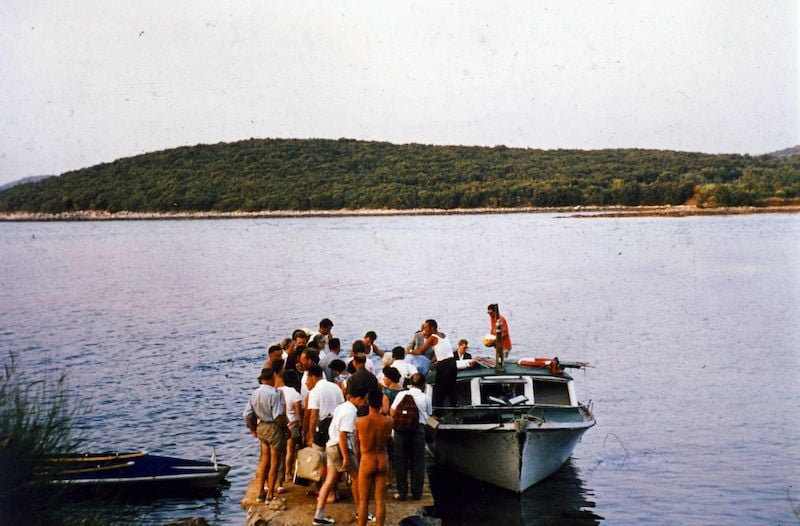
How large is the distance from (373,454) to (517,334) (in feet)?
99.3

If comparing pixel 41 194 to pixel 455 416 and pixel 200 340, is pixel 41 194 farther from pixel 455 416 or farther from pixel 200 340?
pixel 455 416

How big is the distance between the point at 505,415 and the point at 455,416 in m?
0.89

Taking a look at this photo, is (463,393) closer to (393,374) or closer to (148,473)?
(393,374)

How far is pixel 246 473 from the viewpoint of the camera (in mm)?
19703

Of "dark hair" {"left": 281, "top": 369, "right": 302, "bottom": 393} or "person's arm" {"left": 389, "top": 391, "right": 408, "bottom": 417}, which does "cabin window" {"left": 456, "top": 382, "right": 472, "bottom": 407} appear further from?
"dark hair" {"left": 281, "top": 369, "right": 302, "bottom": 393}

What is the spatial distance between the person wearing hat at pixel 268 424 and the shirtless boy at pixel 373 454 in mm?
1579

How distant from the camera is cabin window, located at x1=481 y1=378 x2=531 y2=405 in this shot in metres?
17.8

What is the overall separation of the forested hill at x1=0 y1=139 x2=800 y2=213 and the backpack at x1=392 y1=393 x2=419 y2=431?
140 metres

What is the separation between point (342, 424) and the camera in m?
12.2

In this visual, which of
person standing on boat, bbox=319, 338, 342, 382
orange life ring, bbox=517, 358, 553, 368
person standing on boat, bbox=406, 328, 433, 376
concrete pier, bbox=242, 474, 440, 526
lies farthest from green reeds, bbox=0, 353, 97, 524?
orange life ring, bbox=517, 358, 553, 368

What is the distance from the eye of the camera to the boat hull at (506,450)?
53.5 feet

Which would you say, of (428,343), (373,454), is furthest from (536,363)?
(373,454)

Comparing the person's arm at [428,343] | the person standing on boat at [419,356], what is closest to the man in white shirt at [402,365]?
the person standing on boat at [419,356]

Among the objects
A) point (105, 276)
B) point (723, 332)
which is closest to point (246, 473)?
point (723, 332)
